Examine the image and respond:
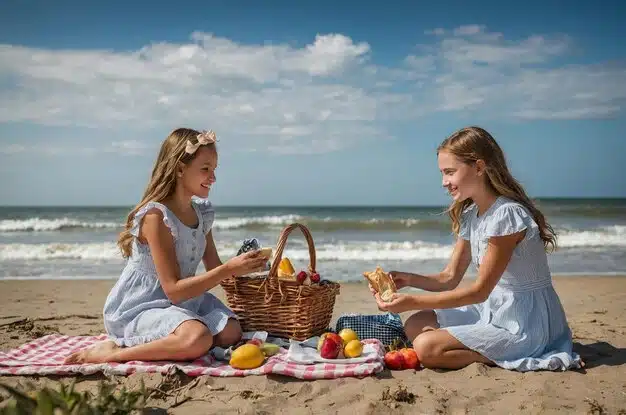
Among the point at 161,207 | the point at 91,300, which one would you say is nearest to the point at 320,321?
the point at 161,207

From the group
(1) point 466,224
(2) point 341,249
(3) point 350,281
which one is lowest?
(3) point 350,281

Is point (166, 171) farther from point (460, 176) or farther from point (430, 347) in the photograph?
point (430, 347)

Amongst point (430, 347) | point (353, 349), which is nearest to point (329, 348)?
point (353, 349)

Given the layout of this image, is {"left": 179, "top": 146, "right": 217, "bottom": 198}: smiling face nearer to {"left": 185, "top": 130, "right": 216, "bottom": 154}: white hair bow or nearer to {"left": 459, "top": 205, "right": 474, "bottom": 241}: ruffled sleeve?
{"left": 185, "top": 130, "right": 216, "bottom": 154}: white hair bow

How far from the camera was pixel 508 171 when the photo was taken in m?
4.45

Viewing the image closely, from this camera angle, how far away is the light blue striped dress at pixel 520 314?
419 cm

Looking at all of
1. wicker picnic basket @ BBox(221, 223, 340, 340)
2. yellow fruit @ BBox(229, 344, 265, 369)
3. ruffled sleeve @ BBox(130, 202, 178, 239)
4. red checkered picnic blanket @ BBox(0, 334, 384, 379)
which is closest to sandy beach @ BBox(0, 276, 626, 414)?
red checkered picnic blanket @ BBox(0, 334, 384, 379)

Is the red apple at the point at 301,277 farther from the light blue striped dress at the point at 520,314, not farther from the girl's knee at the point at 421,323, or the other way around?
the light blue striped dress at the point at 520,314

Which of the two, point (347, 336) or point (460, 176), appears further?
point (347, 336)

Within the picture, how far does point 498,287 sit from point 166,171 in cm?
271

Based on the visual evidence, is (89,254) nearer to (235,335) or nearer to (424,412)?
(235,335)

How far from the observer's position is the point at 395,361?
4.34 m

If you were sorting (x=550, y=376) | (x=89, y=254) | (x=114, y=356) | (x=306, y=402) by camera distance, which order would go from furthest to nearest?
(x=89, y=254) → (x=114, y=356) → (x=550, y=376) → (x=306, y=402)

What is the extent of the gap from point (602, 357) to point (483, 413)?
5.61 ft
